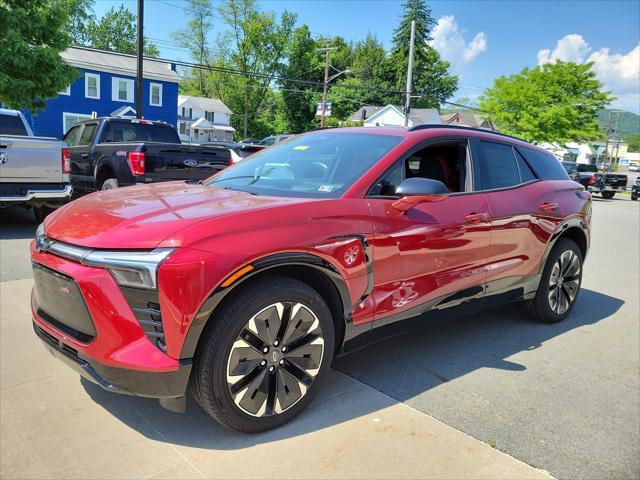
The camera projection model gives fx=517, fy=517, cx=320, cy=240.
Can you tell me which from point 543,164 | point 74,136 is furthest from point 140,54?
point 543,164

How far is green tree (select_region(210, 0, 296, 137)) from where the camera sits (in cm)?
5947

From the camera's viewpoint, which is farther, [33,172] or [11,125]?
[11,125]

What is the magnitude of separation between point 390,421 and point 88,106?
117ft

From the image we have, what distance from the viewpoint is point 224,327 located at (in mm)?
2477

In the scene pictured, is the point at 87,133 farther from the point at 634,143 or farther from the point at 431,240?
the point at 634,143

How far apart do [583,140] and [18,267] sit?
1658 inches

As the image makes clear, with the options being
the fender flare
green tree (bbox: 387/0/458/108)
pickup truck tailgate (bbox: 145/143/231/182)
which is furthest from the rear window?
green tree (bbox: 387/0/458/108)

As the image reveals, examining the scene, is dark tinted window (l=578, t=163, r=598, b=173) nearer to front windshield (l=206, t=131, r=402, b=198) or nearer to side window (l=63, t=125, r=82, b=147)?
side window (l=63, t=125, r=82, b=147)

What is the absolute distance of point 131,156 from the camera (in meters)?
8.06

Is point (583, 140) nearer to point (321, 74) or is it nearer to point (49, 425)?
point (321, 74)

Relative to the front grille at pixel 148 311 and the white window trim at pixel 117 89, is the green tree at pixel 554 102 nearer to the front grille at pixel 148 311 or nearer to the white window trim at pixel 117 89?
the white window trim at pixel 117 89

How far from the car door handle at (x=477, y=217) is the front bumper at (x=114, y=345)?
2.27 meters

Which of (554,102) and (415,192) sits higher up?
(554,102)

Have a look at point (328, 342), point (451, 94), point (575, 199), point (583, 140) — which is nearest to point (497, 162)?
point (575, 199)
